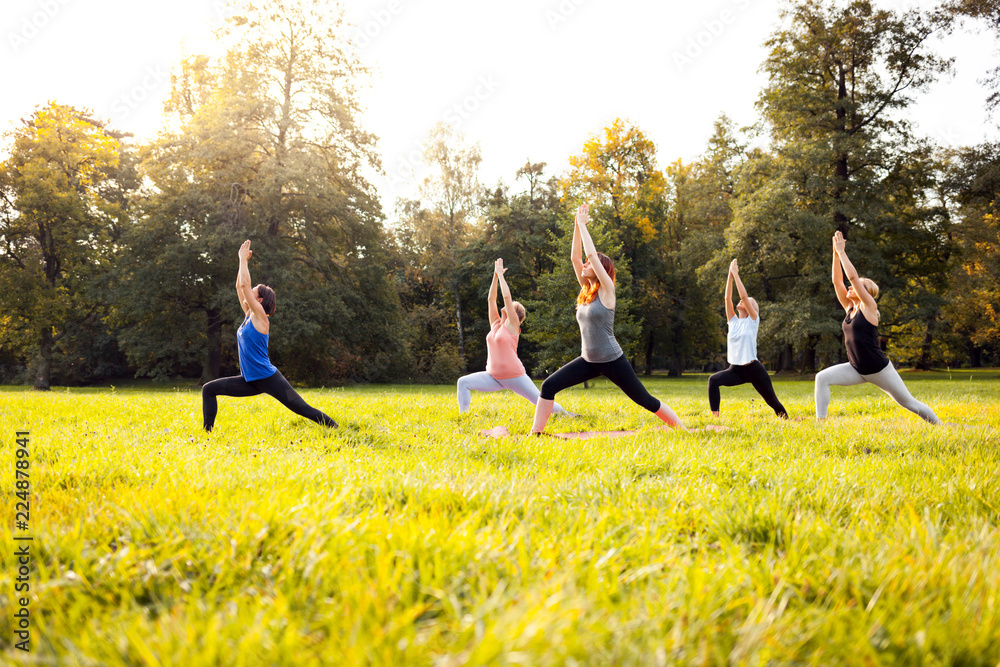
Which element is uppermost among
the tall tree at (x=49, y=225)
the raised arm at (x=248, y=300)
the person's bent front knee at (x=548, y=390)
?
the tall tree at (x=49, y=225)

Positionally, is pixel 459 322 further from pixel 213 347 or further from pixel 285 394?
pixel 285 394

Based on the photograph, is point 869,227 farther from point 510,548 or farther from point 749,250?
point 510,548

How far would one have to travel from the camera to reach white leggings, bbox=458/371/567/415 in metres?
7.79

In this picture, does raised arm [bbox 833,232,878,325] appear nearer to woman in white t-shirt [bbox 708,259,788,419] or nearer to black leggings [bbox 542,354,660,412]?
woman in white t-shirt [bbox 708,259,788,419]

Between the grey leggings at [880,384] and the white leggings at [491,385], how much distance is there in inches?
139

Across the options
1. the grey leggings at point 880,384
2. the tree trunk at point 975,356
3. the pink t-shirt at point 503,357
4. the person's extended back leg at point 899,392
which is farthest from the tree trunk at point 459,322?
the tree trunk at point 975,356

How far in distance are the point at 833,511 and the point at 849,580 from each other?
1077mm

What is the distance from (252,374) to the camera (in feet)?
18.9

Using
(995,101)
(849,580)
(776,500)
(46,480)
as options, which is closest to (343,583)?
(849,580)

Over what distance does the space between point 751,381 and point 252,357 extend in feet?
22.2

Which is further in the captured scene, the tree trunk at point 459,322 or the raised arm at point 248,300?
the tree trunk at point 459,322

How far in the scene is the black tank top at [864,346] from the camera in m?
6.12

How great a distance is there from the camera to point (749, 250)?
26969 millimetres

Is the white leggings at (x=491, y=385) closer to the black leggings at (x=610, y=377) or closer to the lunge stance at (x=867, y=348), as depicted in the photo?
the black leggings at (x=610, y=377)
